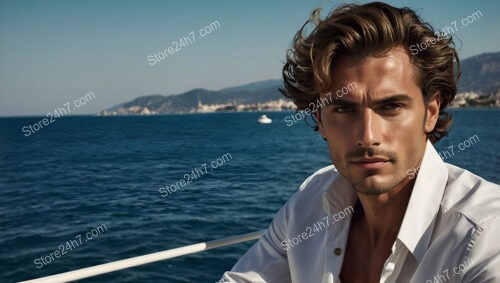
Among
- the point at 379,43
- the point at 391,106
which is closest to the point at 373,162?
the point at 391,106

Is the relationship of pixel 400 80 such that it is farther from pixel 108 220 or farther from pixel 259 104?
pixel 259 104

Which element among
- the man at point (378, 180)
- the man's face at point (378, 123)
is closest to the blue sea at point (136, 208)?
the man at point (378, 180)

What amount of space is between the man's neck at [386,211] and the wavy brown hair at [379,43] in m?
0.34

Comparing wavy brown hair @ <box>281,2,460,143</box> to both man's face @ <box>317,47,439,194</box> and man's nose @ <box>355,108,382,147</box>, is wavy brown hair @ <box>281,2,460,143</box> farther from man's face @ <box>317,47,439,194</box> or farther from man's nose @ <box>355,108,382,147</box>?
man's nose @ <box>355,108,382,147</box>

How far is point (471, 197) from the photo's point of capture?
118 cm

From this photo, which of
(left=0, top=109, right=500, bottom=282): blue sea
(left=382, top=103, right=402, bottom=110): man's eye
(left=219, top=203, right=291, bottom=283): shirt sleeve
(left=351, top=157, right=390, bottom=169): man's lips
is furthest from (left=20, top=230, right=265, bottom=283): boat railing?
(left=0, top=109, right=500, bottom=282): blue sea

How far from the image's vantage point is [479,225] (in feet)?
3.50

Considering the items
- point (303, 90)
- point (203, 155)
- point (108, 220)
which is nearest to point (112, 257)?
point (108, 220)

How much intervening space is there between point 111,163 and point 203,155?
27.2 ft

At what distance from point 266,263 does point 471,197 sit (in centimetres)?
80

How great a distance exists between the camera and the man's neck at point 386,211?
4.79ft

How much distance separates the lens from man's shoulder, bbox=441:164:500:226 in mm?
1098

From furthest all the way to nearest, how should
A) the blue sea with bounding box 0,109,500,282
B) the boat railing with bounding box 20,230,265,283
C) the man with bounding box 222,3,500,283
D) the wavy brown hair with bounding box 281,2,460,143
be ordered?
the blue sea with bounding box 0,109,500,282
the boat railing with bounding box 20,230,265,283
the wavy brown hair with bounding box 281,2,460,143
the man with bounding box 222,3,500,283

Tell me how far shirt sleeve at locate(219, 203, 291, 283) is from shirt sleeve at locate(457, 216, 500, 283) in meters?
0.75
